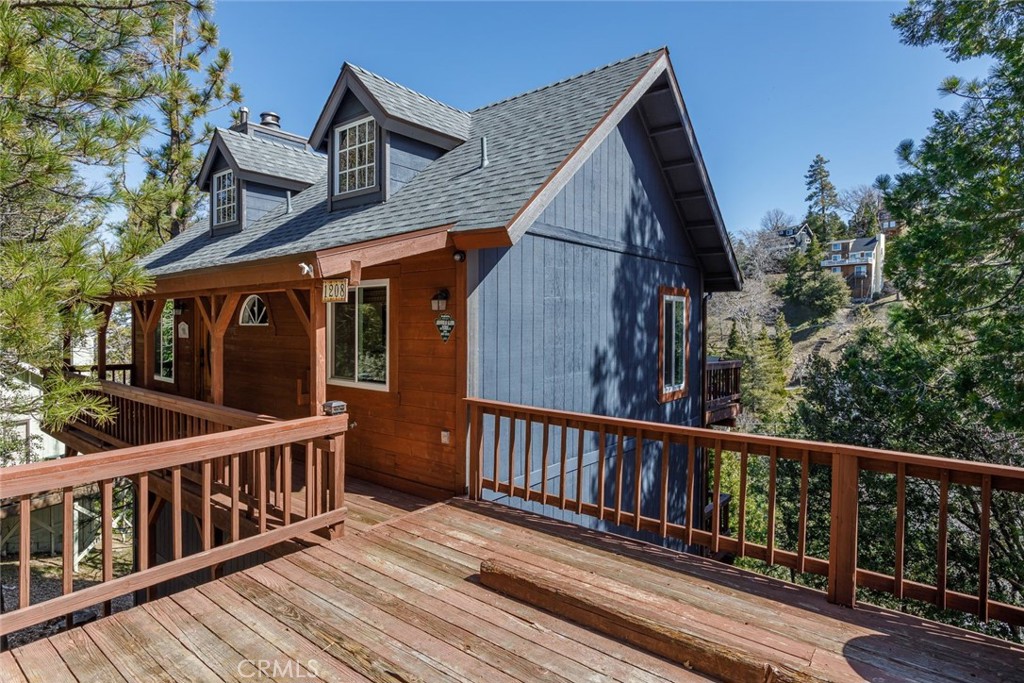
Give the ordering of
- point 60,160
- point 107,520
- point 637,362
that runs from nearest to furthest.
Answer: point 107,520
point 60,160
point 637,362

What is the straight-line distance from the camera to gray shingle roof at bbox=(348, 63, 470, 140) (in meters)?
6.87

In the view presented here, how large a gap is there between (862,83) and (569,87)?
10.9 meters

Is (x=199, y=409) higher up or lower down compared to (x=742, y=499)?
higher up

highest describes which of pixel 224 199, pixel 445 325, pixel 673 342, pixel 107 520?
pixel 224 199

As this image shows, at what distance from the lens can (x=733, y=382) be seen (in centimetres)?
1092

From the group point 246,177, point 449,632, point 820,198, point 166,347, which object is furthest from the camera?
point 820,198

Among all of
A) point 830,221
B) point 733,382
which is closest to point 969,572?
point 733,382

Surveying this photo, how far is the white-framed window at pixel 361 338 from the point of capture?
6043mm

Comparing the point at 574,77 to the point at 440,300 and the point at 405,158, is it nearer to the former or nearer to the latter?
the point at 405,158

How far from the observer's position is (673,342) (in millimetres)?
8523

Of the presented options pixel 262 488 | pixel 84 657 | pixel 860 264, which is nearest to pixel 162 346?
pixel 262 488

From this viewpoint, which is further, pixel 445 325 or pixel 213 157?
pixel 213 157

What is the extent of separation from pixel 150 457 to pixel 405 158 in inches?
201

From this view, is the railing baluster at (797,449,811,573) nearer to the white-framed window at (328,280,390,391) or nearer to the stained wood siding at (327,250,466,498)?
the stained wood siding at (327,250,466,498)
